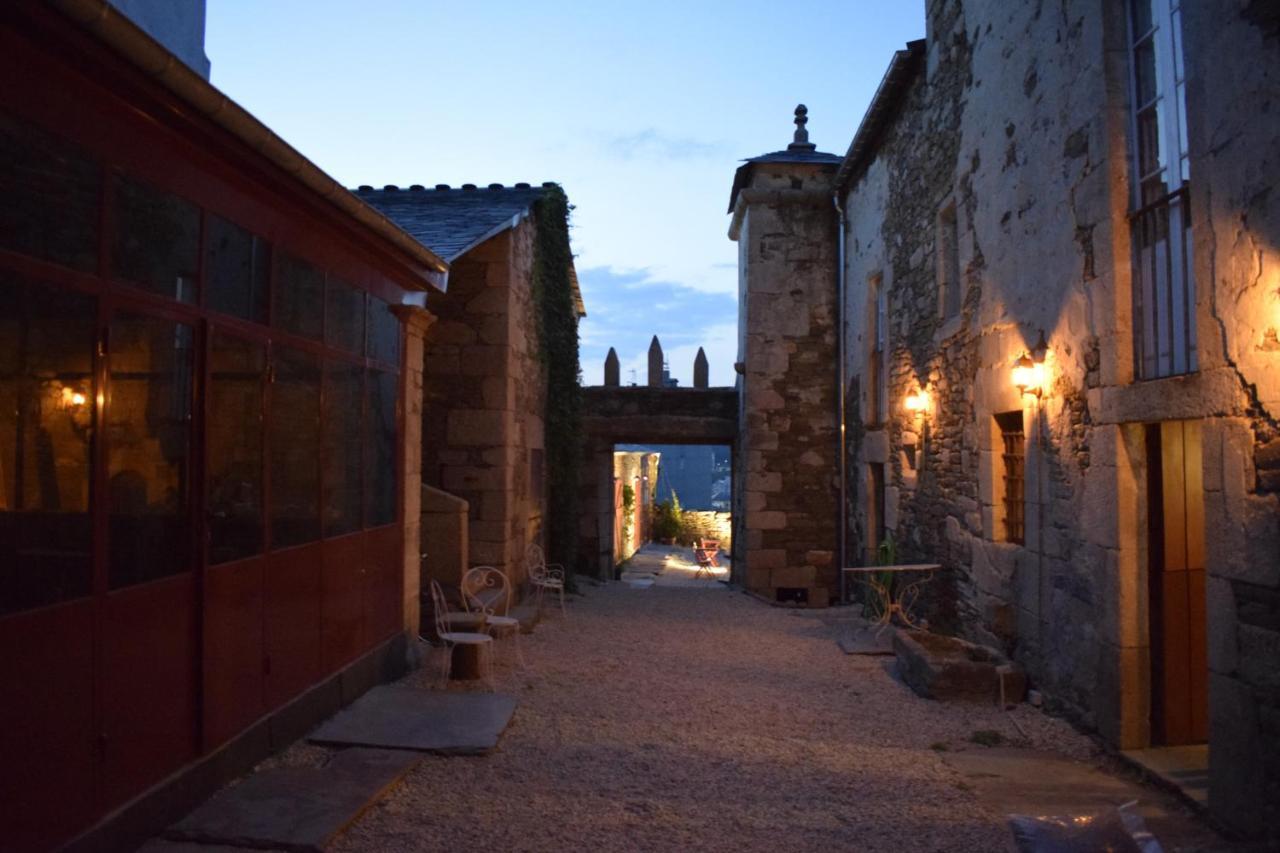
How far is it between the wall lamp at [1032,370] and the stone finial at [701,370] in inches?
332

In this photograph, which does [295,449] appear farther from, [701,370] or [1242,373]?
[701,370]

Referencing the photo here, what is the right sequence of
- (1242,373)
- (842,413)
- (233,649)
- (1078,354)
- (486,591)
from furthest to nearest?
1. (842,413)
2. (486,591)
3. (1078,354)
4. (233,649)
5. (1242,373)

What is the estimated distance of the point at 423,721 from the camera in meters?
4.98

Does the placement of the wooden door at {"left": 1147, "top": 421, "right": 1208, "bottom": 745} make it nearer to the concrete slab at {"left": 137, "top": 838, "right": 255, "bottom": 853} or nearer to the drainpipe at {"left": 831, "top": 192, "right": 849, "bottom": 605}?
the concrete slab at {"left": 137, "top": 838, "right": 255, "bottom": 853}

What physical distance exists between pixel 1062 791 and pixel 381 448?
407 centimetres

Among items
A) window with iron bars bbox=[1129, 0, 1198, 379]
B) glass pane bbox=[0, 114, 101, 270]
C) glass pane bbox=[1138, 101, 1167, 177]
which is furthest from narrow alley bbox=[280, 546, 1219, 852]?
glass pane bbox=[1138, 101, 1167, 177]

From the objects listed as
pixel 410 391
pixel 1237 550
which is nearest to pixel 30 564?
pixel 410 391

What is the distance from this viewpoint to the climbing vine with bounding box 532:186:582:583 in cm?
1038

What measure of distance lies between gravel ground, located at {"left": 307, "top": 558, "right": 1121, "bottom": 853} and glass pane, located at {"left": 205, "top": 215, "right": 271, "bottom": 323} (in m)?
2.04

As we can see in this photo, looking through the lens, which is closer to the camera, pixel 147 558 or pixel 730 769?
pixel 147 558

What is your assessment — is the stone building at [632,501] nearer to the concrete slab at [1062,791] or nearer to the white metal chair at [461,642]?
the white metal chair at [461,642]

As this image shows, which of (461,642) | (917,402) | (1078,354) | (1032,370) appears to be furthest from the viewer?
(917,402)

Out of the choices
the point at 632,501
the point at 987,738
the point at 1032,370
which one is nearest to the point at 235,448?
the point at 987,738

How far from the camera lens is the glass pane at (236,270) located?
383cm
